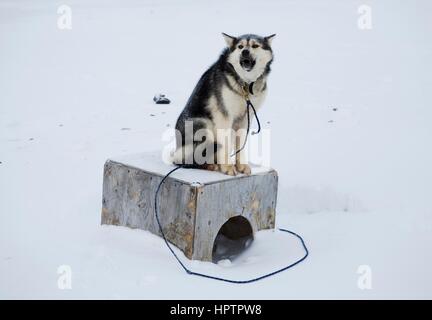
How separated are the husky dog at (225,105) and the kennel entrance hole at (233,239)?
52 centimetres

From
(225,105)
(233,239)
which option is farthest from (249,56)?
(233,239)

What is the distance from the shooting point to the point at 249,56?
9.75 ft

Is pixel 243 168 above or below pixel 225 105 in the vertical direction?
below

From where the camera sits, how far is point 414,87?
617 cm

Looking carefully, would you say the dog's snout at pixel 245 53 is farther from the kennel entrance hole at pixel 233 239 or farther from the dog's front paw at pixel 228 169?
the kennel entrance hole at pixel 233 239

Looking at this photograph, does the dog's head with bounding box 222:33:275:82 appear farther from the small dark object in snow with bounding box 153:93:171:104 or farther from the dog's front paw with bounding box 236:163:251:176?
the small dark object in snow with bounding box 153:93:171:104

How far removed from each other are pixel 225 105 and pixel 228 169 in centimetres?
41

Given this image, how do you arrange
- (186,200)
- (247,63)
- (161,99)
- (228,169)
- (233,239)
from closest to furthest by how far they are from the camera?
(186,200) → (247,63) → (228,169) → (233,239) → (161,99)

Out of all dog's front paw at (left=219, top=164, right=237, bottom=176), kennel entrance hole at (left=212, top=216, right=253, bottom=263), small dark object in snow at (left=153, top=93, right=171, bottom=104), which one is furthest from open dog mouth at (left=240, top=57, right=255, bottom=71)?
small dark object in snow at (left=153, top=93, right=171, bottom=104)

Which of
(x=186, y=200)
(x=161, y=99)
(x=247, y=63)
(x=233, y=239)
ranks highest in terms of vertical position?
(x=247, y=63)

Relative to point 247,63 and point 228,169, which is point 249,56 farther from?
point 228,169

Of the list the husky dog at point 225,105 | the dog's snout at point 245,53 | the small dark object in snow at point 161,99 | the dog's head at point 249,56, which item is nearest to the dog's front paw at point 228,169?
the husky dog at point 225,105

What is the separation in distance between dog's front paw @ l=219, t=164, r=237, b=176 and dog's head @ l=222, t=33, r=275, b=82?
21.6 inches

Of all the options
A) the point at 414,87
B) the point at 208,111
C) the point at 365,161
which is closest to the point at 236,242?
the point at 208,111
